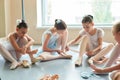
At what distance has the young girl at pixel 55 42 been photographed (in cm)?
294

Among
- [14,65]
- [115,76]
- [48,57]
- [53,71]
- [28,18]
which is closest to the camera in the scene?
[115,76]

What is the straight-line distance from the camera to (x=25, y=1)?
4.15 meters

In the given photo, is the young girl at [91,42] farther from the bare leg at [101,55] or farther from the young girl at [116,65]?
the young girl at [116,65]

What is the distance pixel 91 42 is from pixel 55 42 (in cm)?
50

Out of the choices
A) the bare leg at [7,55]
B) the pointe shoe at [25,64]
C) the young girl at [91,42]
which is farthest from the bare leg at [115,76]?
the bare leg at [7,55]

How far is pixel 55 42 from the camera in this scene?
316cm

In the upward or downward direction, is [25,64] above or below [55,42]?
below

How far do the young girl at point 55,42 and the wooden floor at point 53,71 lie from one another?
120 millimetres

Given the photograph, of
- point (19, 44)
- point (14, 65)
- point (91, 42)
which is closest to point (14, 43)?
point (19, 44)

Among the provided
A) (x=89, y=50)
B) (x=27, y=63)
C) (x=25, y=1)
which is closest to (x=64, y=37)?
(x=89, y=50)

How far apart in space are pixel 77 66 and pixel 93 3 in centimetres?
198

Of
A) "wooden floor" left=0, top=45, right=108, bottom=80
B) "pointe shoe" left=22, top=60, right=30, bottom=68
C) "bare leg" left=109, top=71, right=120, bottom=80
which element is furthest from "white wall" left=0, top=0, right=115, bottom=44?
"bare leg" left=109, top=71, right=120, bottom=80

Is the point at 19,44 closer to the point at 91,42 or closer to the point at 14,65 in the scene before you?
the point at 14,65

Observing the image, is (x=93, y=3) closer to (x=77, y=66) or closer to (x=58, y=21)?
(x=58, y=21)
